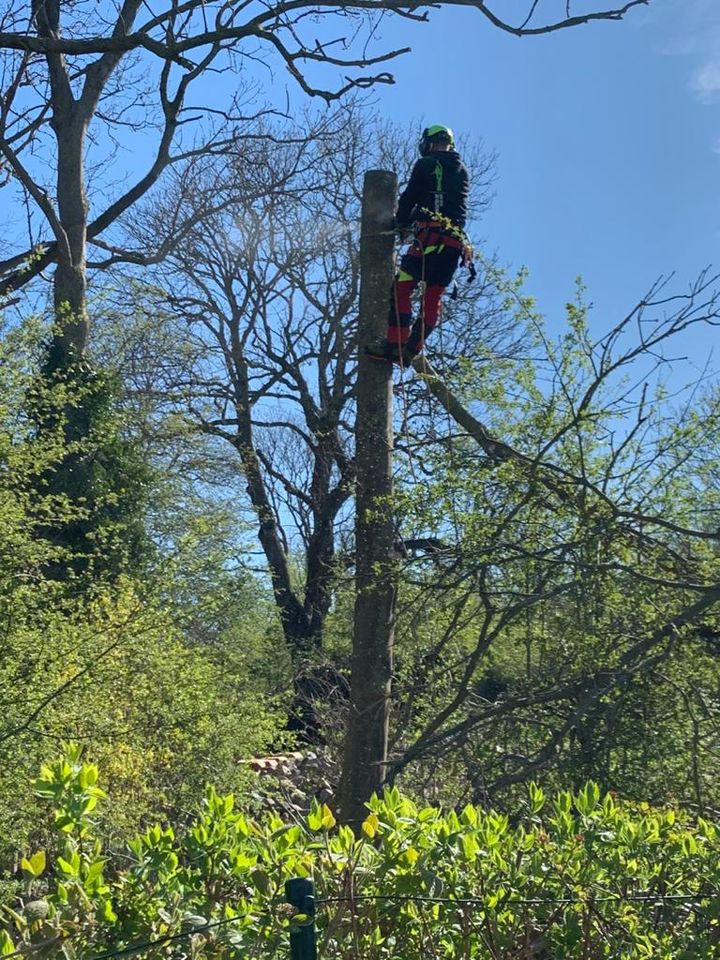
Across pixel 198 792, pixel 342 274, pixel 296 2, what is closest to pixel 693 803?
pixel 198 792

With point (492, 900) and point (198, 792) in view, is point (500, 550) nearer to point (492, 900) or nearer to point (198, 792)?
point (492, 900)

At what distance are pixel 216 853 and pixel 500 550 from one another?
2.69 metres

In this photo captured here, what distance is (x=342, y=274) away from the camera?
20.2 metres

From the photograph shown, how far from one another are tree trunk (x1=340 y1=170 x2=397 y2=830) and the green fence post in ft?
9.21

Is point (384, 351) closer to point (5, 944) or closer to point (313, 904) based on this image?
point (313, 904)

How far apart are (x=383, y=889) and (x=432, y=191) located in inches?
166

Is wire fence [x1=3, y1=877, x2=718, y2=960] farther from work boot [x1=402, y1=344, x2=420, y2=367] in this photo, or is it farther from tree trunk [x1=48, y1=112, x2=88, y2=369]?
tree trunk [x1=48, y1=112, x2=88, y2=369]

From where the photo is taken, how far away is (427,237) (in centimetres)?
571

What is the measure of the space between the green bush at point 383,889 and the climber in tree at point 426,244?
316 cm

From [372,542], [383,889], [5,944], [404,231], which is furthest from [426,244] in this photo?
[5,944]

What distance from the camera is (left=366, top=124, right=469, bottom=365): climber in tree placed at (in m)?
5.46

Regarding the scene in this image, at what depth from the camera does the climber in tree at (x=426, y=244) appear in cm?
546

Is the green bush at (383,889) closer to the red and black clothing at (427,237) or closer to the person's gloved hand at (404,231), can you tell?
the red and black clothing at (427,237)

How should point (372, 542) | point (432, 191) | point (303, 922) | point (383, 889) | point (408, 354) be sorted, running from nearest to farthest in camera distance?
point (303, 922) → point (383, 889) → point (372, 542) → point (408, 354) → point (432, 191)
